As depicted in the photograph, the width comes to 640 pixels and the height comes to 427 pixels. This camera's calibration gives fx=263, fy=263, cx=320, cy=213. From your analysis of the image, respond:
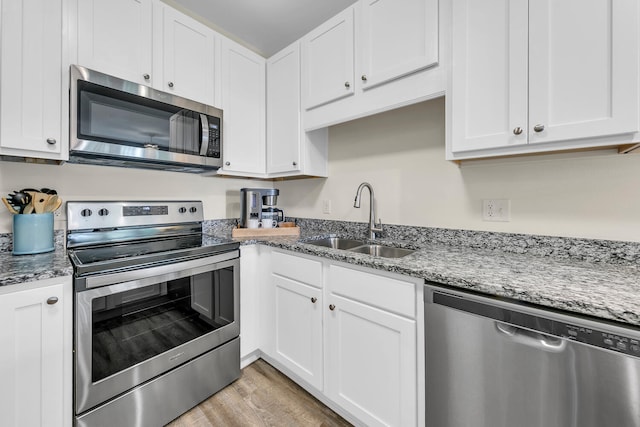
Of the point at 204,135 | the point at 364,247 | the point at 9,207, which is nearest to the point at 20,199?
the point at 9,207

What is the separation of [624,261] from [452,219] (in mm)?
701

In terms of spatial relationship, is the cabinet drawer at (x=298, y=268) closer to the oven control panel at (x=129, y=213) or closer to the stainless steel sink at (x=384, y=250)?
the stainless steel sink at (x=384, y=250)

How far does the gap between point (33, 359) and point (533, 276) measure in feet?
6.27

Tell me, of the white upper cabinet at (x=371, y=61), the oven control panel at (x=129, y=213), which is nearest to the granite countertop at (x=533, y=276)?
the white upper cabinet at (x=371, y=61)

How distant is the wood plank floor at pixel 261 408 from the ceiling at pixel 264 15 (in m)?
2.61

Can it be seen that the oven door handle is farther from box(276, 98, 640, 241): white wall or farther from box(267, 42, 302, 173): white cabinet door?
box(276, 98, 640, 241): white wall

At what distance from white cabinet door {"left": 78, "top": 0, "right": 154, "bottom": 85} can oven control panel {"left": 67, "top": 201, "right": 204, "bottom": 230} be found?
78 centimetres

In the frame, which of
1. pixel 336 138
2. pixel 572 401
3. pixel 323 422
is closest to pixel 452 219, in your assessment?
pixel 572 401

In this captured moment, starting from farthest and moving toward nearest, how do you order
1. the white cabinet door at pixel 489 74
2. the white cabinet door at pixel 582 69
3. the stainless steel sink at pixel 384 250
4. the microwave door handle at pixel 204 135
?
the microwave door handle at pixel 204 135 < the stainless steel sink at pixel 384 250 < the white cabinet door at pixel 489 74 < the white cabinet door at pixel 582 69

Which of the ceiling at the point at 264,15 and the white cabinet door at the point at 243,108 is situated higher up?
the ceiling at the point at 264,15

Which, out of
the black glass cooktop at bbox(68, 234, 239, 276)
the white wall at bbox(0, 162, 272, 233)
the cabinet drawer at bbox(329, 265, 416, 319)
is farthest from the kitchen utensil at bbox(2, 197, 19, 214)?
the cabinet drawer at bbox(329, 265, 416, 319)

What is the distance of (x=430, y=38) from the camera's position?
4.33 feet

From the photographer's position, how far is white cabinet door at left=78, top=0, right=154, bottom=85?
1.38 m

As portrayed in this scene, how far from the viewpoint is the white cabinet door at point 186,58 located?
1669 mm
